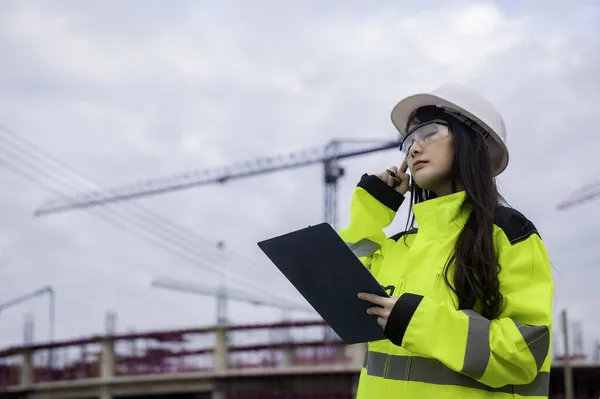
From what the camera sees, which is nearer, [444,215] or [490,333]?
[490,333]

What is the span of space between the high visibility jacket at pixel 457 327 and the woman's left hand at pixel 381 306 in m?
0.03

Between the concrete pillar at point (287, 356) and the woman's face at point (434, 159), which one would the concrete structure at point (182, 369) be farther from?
the woman's face at point (434, 159)

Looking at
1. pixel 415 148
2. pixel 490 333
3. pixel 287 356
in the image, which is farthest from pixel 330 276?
pixel 287 356

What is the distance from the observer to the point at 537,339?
1901mm

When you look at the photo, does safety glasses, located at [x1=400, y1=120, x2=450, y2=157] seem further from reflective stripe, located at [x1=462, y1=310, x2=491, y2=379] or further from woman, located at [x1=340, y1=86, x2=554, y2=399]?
reflective stripe, located at [x1=462, y1=310, x2=491, y2=379]

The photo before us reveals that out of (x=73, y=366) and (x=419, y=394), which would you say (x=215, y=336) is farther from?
(x=419, y=394)

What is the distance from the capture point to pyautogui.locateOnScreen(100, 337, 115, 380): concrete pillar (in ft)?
47.1

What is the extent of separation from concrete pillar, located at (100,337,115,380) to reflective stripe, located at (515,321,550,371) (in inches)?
526

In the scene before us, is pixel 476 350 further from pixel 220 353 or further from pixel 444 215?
pixel 220 353

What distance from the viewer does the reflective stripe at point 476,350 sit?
187cm

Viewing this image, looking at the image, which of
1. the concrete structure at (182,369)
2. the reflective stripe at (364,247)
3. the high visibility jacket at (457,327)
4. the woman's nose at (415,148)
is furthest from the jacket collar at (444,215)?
the concrete structure at (182,369)

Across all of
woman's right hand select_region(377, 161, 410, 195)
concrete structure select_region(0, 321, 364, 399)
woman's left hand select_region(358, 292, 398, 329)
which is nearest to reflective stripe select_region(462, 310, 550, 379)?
woman's left hand select_region(358, 292, 398, 329)

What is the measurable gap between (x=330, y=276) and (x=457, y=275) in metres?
0.35

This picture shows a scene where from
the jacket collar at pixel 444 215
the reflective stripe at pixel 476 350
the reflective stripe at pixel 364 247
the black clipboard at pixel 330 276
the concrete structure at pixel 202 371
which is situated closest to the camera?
the reflective stripe at pixel 476 350
